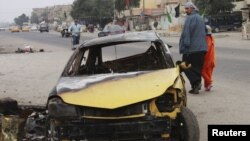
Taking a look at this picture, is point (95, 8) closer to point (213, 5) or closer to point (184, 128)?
point (213, 5)

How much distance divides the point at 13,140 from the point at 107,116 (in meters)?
1.62

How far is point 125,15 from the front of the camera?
311ft

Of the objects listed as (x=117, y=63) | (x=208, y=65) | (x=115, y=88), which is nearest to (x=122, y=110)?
(x=115, y=88)

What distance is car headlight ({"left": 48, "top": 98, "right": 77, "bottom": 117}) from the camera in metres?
5.56

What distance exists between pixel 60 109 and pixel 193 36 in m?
4.86

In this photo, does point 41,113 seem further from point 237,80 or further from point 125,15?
point 125,15

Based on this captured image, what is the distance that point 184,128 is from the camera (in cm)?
567

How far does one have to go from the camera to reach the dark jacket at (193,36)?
32.0ft

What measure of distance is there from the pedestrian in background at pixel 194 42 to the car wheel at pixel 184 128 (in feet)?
13.7

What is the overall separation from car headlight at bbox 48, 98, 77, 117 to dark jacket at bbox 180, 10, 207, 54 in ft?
15.0

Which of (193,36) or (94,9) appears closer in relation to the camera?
(193,36)

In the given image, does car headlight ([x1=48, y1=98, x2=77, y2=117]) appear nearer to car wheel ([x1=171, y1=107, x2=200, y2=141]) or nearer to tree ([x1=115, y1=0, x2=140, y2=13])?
car wheel ([x1=171, y1=107, x2=200, y2=141])

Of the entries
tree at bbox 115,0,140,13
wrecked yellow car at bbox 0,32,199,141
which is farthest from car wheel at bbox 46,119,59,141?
tree at bbox 115,0,140,13

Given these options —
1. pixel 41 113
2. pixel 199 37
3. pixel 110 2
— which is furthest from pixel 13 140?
pixel 110 2
